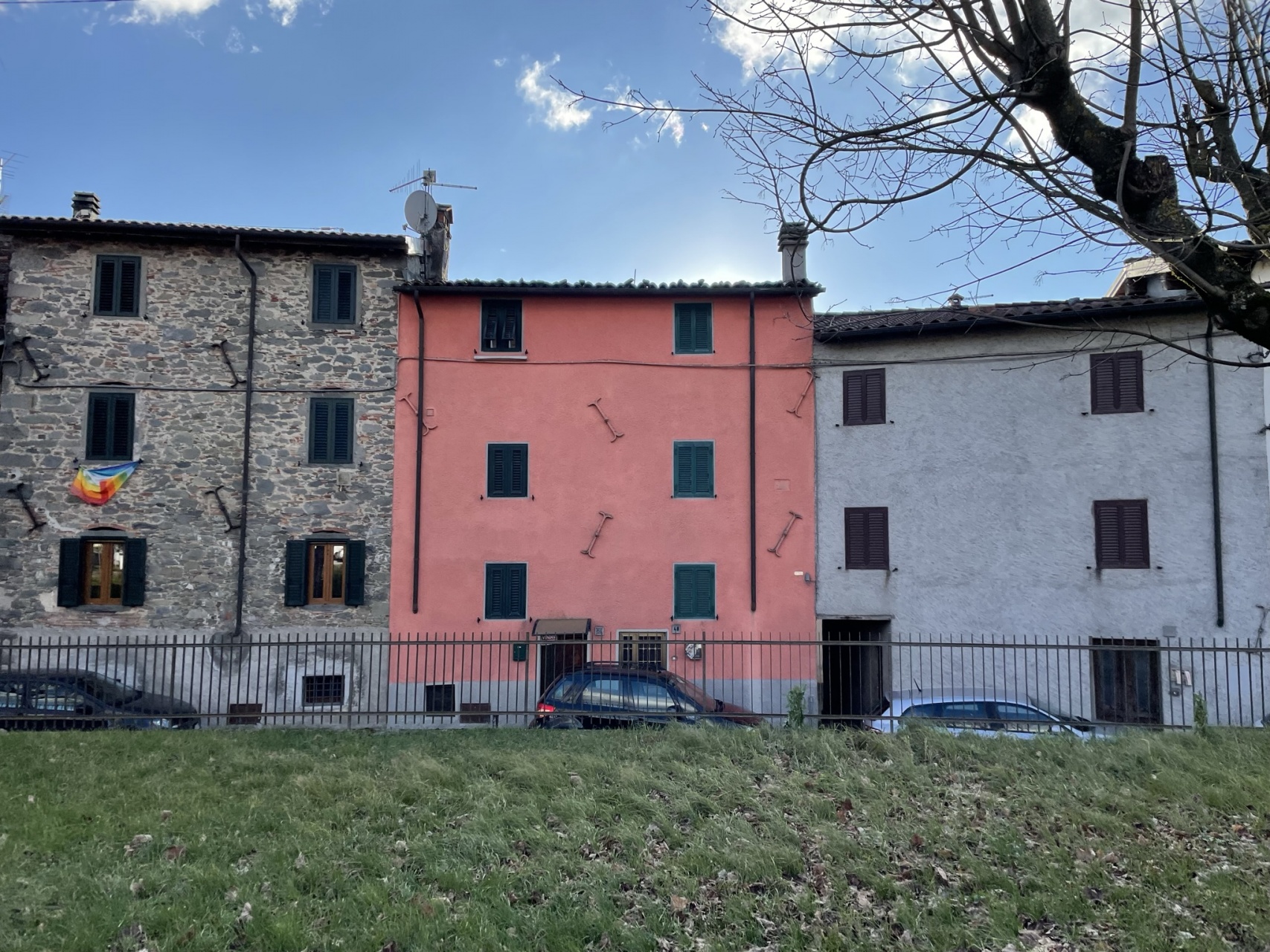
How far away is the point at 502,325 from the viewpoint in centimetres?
1781

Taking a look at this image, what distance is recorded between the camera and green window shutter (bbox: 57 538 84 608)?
54.2 ft

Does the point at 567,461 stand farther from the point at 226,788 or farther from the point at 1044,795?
the point at 1044,795

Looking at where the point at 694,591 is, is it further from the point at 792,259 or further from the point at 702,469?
the point at 792,259

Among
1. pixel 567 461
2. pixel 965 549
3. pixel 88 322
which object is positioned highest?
pixel 88 322

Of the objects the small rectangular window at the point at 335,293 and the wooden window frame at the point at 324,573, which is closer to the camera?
the wooden window frame at the point at 324,573

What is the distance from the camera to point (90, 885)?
5703 millimetres

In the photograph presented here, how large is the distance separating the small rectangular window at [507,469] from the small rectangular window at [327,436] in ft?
9.40

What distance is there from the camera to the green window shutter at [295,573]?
55.4 feet

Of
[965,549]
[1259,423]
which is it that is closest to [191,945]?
[965,549]

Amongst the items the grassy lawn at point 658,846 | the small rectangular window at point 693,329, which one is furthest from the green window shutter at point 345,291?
the grassy lawn at point 658,846

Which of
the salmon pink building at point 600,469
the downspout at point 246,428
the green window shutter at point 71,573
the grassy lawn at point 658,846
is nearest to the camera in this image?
the grassy lawn at point 658,846

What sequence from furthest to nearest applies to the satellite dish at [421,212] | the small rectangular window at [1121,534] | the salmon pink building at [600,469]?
the satellite dish at [421,212]
the salmon pink building at [600,469]
the small rectangular window at [1121,534]

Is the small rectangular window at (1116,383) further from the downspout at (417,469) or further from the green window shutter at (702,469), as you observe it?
the downspout at (417,469)

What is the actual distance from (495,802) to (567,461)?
10793mm
